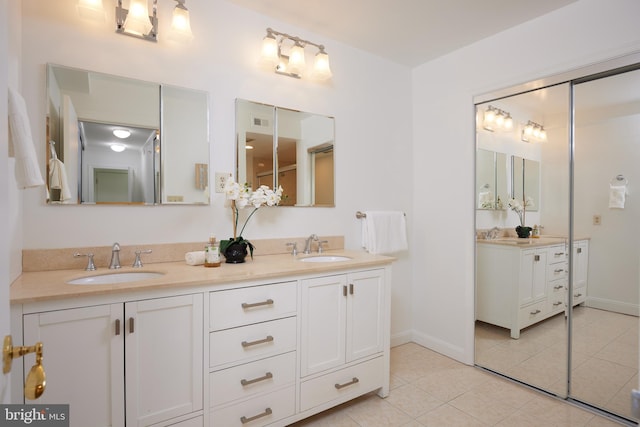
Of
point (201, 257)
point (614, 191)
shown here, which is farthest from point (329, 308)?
point (614, 191)

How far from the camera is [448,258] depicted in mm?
2693

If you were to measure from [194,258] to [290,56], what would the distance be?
1.49 metres

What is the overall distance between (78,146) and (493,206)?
271cm

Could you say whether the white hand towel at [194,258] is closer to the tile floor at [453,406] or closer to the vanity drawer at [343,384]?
the vanity drawer at [343,384]

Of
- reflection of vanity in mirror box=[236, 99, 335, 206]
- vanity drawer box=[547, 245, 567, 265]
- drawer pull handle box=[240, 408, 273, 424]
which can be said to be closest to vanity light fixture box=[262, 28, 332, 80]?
reflection of vanity in mirror box=[236, 99, 335, 206]

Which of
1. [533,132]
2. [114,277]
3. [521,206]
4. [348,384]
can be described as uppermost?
[533,132]

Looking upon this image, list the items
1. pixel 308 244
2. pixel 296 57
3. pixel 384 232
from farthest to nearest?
pixel 384 232, pixel 308 244, pixel 296 57

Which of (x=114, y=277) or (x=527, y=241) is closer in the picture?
(x=114, y=277)

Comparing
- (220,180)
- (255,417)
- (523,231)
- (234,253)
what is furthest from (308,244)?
(523,231)

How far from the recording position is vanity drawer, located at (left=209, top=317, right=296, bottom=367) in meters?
1.47

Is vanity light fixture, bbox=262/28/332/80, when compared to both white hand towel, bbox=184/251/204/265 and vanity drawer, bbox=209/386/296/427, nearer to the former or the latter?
white hand towel, bbox=184/251/204/265

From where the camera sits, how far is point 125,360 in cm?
127

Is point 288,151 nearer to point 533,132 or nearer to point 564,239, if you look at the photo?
point 533,132

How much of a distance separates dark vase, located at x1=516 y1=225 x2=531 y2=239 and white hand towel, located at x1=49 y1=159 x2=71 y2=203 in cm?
278
